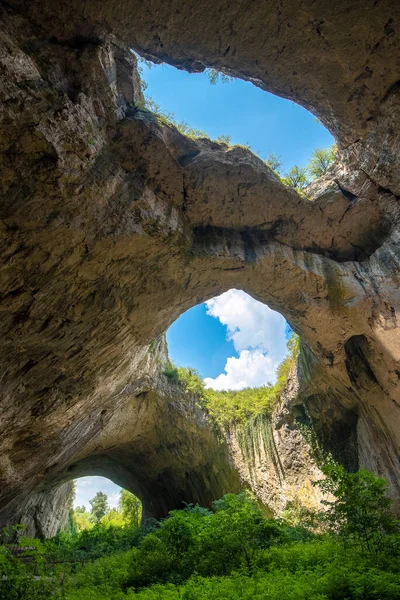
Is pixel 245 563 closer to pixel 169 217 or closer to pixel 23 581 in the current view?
pixel 23 581

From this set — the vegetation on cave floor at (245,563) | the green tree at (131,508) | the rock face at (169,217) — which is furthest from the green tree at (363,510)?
the green tree at (131,508)

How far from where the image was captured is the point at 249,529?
612cm

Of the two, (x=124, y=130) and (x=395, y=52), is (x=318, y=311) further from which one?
(x=124, y=130)

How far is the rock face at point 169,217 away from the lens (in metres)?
5.15

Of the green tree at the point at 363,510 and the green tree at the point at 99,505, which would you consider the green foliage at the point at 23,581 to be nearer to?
the green tree at the point at 363,510

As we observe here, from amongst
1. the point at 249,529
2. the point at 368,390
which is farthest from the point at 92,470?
the point at 368,390

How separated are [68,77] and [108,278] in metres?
3.65

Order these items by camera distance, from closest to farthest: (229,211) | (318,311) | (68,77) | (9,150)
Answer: (9,150) → (68,77) → (229,211) → (318,311)

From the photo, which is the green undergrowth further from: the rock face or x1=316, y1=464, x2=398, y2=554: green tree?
x1=316, y1=464, x2=398, y2=554: green tree

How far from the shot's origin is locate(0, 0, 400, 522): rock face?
203 inches

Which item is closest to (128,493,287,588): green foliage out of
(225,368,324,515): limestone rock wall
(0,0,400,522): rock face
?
(0,0,400,522): rock face

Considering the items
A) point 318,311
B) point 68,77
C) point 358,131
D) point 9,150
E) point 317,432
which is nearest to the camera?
point 9,150

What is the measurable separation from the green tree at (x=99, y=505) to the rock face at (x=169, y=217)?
36818 mm

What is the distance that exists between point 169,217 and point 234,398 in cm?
1064
